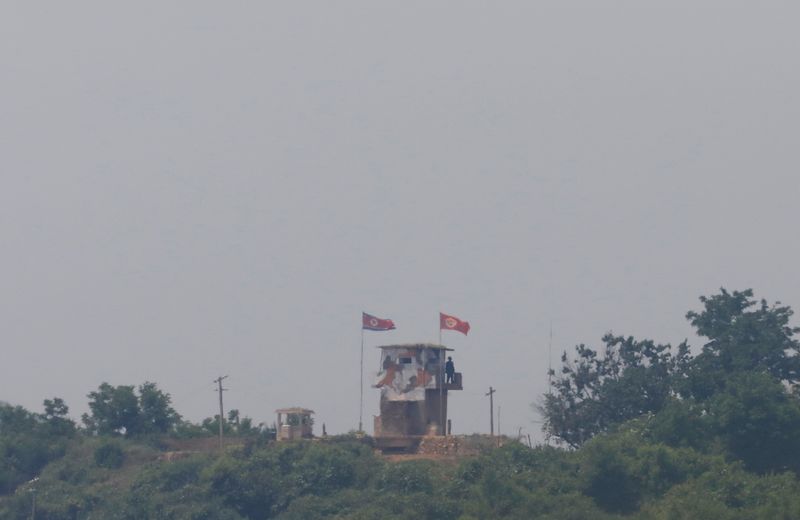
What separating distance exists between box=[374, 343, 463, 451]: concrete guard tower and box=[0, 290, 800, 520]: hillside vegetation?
172 cm

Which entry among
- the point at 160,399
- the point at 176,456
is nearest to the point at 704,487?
the point at 176,456

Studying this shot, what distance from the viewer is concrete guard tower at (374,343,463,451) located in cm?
6575

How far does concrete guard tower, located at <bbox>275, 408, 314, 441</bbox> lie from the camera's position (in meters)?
66.6

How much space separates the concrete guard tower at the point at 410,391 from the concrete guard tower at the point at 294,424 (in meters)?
3.55

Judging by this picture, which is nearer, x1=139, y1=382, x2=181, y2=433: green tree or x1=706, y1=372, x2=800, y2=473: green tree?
x1=706, y1=372, x2=800, y2=473: green tree

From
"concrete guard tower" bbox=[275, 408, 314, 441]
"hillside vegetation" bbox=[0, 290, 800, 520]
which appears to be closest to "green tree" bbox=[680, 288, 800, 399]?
"hillside vegetation" bbox=[0, 290, 800, 520]

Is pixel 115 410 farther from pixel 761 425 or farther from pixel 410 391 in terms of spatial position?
pixel 761 425

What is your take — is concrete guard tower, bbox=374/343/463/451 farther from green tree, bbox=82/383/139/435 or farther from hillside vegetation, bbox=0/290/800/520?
green tree, bbox=82/383/139/435

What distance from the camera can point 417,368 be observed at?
2594 inches

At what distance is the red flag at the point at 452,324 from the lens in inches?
2522

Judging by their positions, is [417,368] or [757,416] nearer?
[757,416]

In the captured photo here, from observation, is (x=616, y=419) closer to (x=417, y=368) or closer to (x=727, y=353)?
(x=727, y=353)

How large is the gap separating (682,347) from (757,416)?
11.9 m

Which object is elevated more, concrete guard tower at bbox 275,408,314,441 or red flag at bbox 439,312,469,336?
red flag at bbox 439,312,469,336
